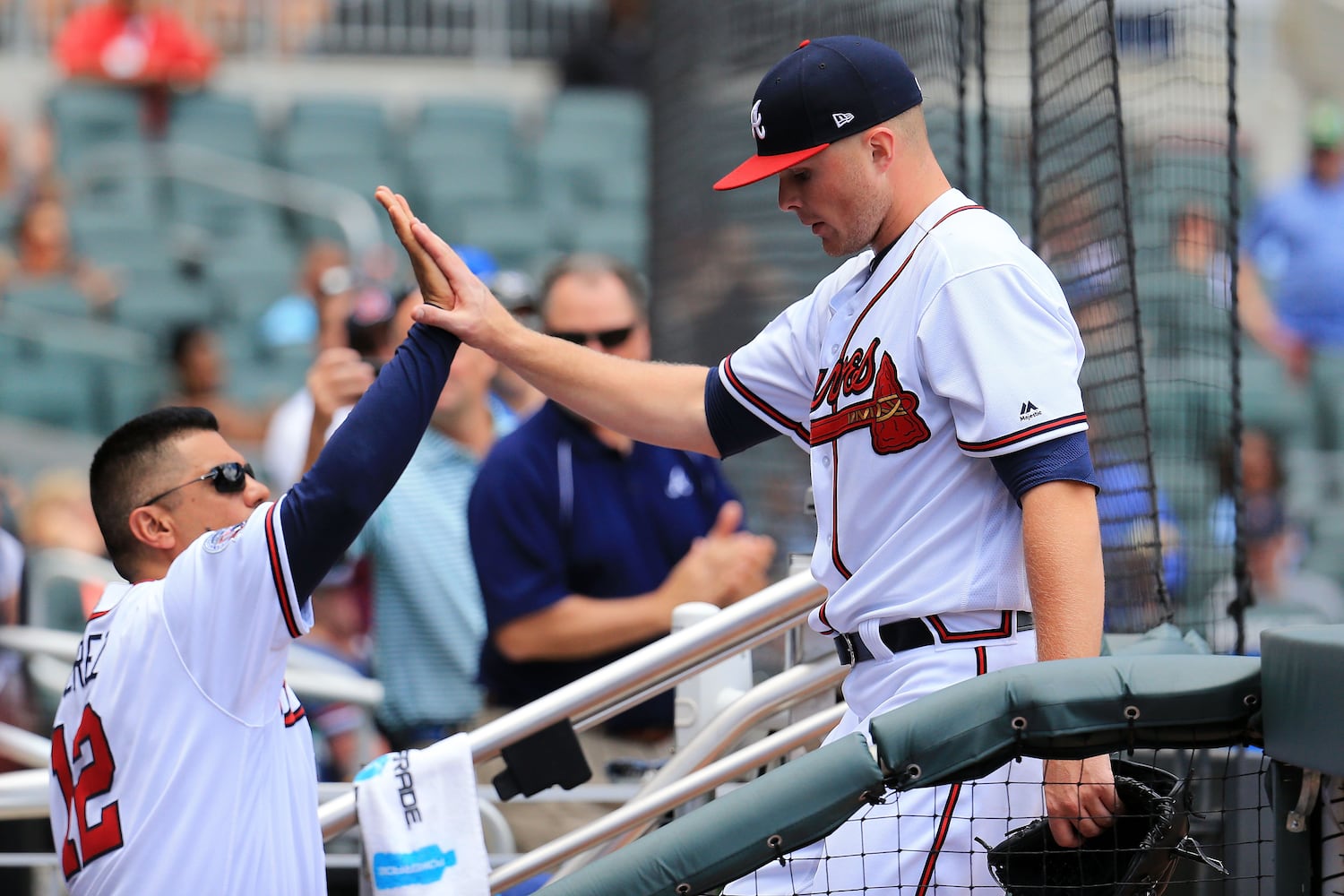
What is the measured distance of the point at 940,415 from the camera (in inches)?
87.4

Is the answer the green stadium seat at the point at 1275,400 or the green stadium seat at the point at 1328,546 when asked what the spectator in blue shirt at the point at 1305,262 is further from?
the green stadium seat at the point at 1328,546

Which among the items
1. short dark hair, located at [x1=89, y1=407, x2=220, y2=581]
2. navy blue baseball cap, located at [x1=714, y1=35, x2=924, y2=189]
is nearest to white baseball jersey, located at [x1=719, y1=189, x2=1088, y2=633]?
navy blue baseball cap, located at [x1=714, y1=35, x2=924, y2=189]

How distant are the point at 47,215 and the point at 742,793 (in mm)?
9292

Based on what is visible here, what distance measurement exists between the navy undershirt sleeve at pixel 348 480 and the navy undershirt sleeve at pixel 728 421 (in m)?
0.62

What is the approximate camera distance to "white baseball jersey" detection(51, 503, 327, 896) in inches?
85.3

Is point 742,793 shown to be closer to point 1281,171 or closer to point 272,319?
point 272,319

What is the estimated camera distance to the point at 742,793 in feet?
5.58

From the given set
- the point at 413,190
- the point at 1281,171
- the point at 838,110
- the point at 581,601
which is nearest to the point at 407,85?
the point at 413,190

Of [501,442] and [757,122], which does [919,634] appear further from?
[501,442]

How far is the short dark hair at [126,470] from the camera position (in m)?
2.40

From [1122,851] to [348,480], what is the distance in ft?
3.60

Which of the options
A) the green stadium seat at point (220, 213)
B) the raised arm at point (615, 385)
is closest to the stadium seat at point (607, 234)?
the green stadium seat at point (220, 213)

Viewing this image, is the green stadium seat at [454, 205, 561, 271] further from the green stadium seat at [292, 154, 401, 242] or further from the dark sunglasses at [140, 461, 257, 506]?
the dark sunglasses at [140, 461, 257, 506]

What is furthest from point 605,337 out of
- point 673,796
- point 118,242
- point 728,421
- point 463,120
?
point 463,120
